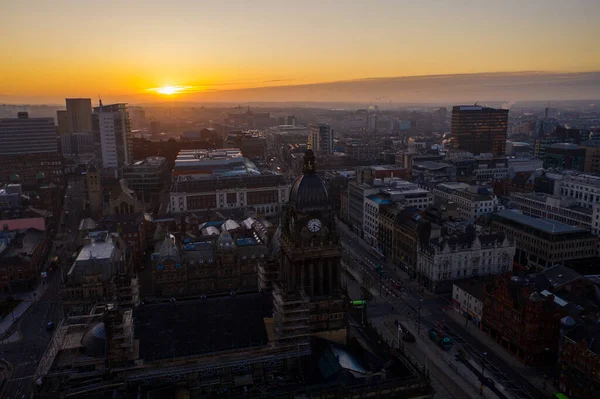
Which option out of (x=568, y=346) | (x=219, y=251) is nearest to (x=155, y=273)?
(x=219, y=251)

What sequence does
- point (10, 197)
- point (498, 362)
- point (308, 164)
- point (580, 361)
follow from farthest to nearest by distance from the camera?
1. point (10, 197)
2. point (498, 362)
3. point (580, 361)
4. point (308, 164)

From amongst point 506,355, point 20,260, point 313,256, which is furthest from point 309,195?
point 20,260

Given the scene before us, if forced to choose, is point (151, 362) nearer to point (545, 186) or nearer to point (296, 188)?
point (296, 188)

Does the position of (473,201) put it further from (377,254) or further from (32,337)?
(32,337)

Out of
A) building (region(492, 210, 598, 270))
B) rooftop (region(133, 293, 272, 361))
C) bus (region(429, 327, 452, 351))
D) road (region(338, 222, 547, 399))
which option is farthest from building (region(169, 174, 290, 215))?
rooftop (region(133, 293, 272, 361))

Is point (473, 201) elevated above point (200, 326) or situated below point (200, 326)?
below

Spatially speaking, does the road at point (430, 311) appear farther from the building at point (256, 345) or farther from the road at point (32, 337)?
the road at point (32, 337)
